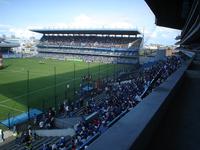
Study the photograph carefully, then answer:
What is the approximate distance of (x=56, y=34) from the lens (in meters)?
87.1

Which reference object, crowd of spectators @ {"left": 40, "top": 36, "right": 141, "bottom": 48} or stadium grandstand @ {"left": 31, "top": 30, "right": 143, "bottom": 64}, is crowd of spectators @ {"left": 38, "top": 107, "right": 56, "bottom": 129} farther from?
crowd of spectators @ {"left": 40, "top": 36, "right": 141, "bottom": 48}

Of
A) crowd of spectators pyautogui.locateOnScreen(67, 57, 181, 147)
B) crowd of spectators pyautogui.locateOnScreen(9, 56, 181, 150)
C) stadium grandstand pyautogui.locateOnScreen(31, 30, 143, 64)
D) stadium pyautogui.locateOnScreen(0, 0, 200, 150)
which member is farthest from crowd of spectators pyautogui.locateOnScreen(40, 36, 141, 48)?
crowd of spectators pyautogui.locateOnScreen(9, 56, 181, 150)

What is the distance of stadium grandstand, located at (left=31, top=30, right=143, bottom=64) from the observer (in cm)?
6900

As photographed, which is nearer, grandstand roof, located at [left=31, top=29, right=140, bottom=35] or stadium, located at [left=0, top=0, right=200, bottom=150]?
stadium, located at [left=0, top=0, right=200, bottom=150]

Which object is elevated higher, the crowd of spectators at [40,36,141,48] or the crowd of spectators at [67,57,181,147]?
the crowd of spectators at [40,36,141,48]

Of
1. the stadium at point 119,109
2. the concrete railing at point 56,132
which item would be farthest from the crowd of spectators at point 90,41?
the concrete railing at point 56,132

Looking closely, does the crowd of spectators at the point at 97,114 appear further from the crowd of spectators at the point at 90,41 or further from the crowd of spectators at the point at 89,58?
the crowd of spectators at the point at 90,41

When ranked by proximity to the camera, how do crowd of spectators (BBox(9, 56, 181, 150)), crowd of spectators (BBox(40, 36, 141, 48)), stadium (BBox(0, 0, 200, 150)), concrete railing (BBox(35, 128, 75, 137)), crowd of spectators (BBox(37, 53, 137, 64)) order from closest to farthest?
stadium (BBox(0, 0, 200, 150)) < crowd of spectators (BBox(9, 56, 181, 150)) < concrete railing (BBox(35, 128, 75, 137)) < crowd of spectators (BBox(37, 53, 137, 64)) < crowd of spectators (BBox(40, 36, 141, 48))

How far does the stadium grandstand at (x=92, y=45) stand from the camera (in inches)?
2717

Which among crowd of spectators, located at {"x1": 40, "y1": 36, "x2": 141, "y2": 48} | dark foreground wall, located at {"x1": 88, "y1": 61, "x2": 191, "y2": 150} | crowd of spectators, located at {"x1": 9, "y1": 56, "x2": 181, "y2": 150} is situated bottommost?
crowd of spectators, located at {"x1": 9, "y1": 56, "x2": 181, "y2": 150}

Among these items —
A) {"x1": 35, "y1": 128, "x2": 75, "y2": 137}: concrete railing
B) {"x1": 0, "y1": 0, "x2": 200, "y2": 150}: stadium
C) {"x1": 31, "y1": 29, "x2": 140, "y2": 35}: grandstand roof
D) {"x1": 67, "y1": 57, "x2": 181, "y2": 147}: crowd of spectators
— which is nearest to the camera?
{"x1": 0, "y1": 0, "x2": 200, "y2": 150}: stadium

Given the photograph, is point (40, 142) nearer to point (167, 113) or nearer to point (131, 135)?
point (167, 113)

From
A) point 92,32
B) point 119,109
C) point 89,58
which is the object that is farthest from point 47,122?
point 92,32

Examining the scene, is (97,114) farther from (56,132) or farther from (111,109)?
(56,132)
